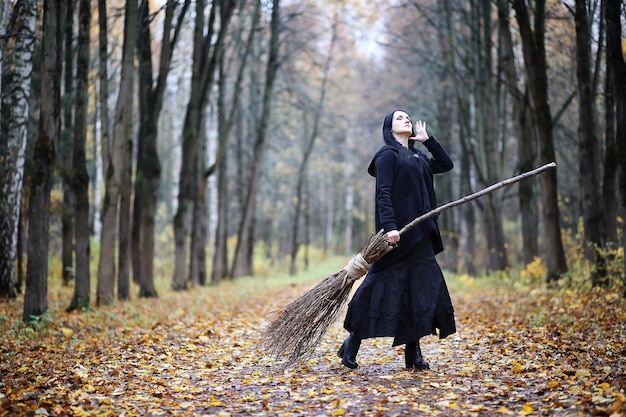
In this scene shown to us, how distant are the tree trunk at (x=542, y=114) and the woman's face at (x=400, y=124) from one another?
21.9 feet

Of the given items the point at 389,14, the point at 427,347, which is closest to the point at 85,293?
the point at 427,347

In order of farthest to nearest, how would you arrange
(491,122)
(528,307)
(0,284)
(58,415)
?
(491,122), (0,284), (528,307), (58,415)

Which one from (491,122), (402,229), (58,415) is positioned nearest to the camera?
(58,415)

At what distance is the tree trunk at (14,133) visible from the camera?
1015 cm

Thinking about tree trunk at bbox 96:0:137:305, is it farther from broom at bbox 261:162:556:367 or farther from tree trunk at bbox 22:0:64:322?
broom at bbox 261:162:556:367

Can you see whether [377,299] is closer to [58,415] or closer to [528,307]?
[58,415]

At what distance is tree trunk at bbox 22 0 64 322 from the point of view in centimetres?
873

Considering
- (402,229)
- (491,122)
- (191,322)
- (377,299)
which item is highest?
(491,122)

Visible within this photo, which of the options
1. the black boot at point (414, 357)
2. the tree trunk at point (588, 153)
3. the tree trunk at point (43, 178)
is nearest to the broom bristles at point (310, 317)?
the black boot at point (414, 357)

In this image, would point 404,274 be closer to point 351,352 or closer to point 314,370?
point 351,352

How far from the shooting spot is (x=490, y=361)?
6.36 metres

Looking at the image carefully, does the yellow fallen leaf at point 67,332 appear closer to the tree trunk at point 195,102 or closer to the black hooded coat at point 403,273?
the black hooded coat at point 403,273

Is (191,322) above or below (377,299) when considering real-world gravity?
below

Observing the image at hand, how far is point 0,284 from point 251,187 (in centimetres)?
1130
